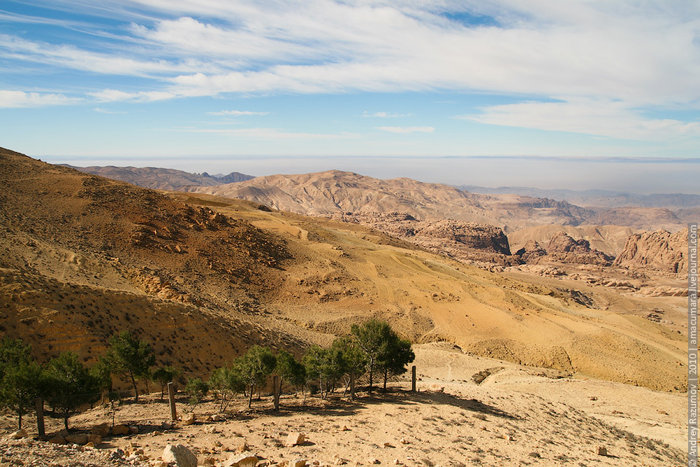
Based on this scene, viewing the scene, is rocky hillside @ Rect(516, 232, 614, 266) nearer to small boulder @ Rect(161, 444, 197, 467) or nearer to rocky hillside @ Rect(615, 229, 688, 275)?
rocky hillside @ Rect(615, 229, 688, 275)

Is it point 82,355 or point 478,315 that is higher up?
point 82,355

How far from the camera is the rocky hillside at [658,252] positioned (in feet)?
320

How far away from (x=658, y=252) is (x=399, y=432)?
11699 centimetres

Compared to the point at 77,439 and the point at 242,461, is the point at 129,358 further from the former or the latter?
the point at 242,461

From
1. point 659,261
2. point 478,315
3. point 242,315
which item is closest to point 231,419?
point 242,315

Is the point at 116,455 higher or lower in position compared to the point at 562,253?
higher

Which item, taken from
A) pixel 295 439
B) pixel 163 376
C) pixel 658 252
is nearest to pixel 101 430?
pixel 163 376

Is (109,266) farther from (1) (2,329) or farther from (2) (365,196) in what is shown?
(2) (365,196)

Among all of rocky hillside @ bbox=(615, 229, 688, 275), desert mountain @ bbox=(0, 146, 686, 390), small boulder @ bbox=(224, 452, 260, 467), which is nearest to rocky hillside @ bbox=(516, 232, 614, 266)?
rocky hillside @ bbox=(615, 229, 688, 275)

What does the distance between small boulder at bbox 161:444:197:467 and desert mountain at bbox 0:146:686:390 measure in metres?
11.0

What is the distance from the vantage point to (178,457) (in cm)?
944

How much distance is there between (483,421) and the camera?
16.9 meters

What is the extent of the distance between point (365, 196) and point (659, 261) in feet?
365

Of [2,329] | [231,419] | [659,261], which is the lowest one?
[659,261]
